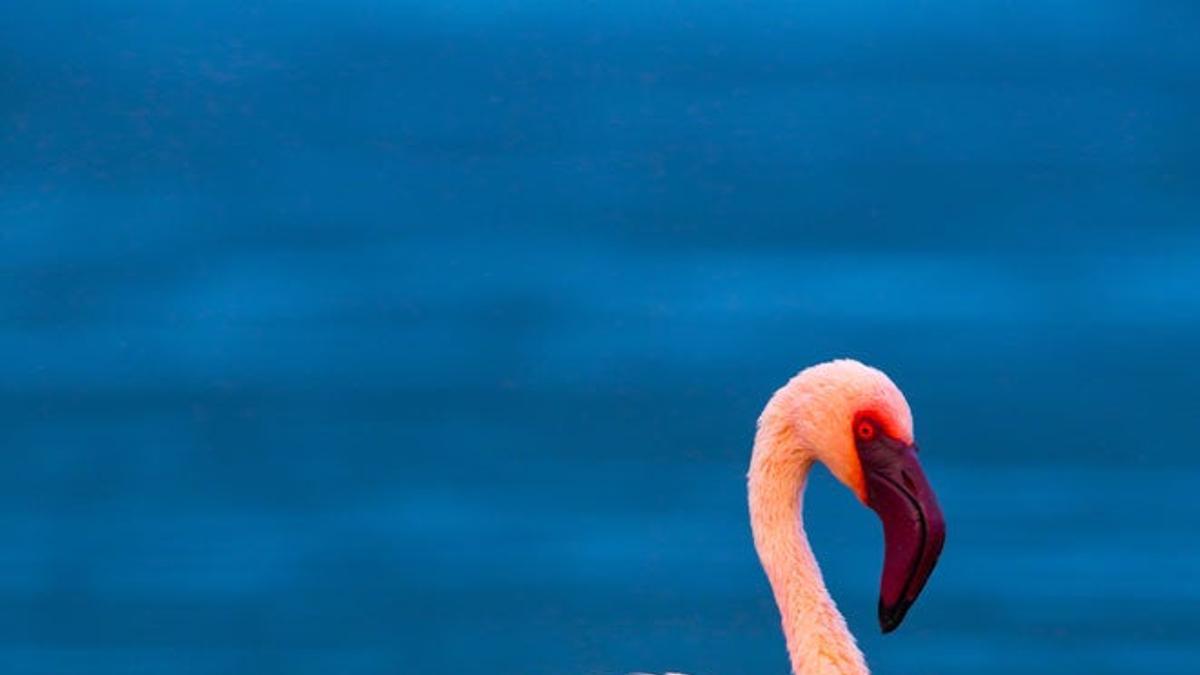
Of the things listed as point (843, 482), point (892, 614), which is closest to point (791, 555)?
point (843, 482)

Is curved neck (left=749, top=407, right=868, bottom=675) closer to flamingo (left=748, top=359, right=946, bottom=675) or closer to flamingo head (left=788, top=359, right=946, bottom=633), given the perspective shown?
flamingo (left=748, top=359, right=946, bottom=675)

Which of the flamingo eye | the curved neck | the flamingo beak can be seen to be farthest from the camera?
the curved neck

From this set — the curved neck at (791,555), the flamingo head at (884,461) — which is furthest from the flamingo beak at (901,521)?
the curved neck at (791,555)

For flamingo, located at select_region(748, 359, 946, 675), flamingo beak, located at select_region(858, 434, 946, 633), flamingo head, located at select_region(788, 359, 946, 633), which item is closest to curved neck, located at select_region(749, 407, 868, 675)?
flamingo, located at select_region(748, 359, 946, 675)

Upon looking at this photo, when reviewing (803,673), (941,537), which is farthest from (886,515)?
(803,673)

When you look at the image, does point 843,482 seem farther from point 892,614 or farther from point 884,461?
point 892,614

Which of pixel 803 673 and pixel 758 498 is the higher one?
pixel 758 498

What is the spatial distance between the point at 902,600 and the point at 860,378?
0.64 m

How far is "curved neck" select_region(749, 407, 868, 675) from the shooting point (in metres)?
6.17

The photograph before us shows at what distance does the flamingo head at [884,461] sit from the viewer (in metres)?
5.84

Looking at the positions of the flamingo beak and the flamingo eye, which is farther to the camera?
the flamingo eye

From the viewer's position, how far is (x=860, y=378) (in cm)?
594

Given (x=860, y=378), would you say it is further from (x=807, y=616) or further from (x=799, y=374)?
(x=807, y=616)

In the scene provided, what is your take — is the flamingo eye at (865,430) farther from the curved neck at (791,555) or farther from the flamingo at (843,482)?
the curved neck at (791,555)
